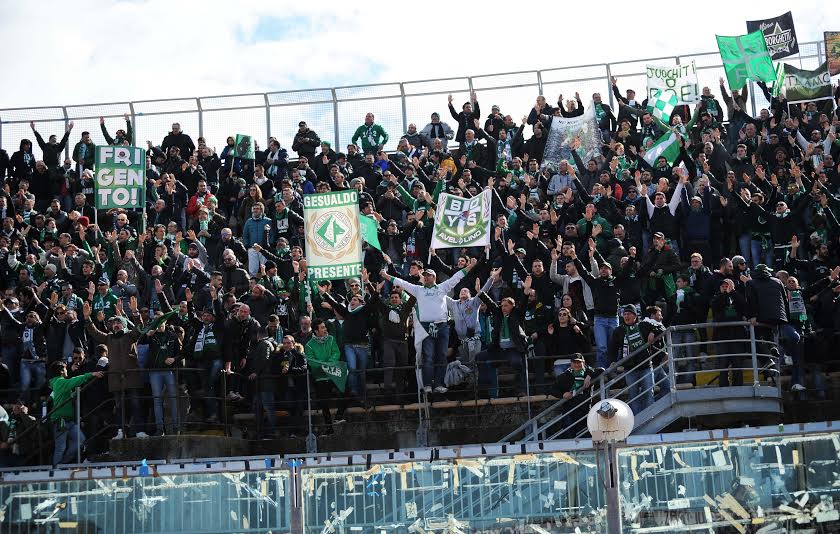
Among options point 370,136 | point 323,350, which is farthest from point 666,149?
point 323,350

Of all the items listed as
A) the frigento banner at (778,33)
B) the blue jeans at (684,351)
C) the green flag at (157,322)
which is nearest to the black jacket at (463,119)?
the frigento banner at (778,33)

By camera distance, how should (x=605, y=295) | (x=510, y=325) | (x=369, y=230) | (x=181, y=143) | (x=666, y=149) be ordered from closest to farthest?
(x=605, y=295), (x=510, y=325), (x=369, y=230), (x=666, y=149), (x=181, y=143)

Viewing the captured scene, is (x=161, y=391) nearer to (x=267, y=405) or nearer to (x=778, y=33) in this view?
(x=267, y=405)

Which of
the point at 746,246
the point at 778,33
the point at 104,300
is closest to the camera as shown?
the point at 104,300

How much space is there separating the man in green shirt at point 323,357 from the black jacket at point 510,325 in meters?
2.18

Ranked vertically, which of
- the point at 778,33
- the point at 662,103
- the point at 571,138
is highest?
the point at 778,33

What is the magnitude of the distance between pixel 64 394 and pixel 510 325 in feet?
20.5

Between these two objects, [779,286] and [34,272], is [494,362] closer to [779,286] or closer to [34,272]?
[779,286]

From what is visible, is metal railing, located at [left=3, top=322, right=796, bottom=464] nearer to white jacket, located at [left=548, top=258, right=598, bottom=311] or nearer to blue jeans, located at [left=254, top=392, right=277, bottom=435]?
blue jeans, located at [left=254, top=392, right=277, bottom=435]

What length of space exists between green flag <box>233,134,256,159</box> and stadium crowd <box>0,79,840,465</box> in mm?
631

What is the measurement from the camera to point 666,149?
92.2ft

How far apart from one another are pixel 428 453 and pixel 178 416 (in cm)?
810

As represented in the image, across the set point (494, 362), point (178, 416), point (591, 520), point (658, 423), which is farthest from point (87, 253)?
point (591, 520)

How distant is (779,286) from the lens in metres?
20.8
